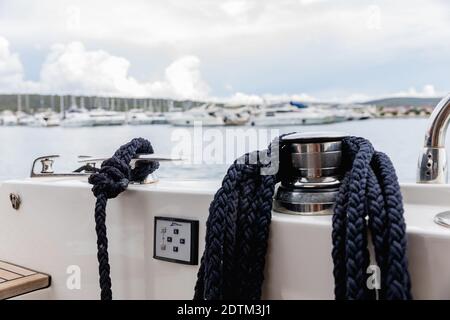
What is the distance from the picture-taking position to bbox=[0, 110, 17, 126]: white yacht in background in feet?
4.70

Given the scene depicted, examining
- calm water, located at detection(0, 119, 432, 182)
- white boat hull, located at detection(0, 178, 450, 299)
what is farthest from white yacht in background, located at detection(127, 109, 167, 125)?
white boat hull, located at detection(0, 178, 450, 299)

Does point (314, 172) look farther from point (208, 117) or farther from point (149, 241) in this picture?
point (208, 117)

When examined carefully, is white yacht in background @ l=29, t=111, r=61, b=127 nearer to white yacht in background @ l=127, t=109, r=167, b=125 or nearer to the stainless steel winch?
white yacht in background @ l=127, t=109, r=167, b=125

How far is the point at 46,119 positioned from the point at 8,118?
0.49ft

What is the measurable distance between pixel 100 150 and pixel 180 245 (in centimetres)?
60

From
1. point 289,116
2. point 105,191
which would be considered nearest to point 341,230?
point 105,191

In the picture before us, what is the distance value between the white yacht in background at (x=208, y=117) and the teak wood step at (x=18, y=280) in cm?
58

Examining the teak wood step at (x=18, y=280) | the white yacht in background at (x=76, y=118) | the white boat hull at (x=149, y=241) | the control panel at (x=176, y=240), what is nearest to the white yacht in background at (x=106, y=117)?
the white yacht in background at (x=76, y=118)

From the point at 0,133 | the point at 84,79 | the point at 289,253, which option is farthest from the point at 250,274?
the point at 0,133

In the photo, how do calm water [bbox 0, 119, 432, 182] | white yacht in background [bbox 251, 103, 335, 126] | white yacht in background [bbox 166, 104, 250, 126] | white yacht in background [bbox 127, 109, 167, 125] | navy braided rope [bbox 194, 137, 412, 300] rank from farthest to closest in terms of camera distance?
white yacht in background [bbox 127, 109, 167, 125], white yacht in background [bbox 166, 104, 250, 126], white yacht in background [bbox 251, 103, 335, 126], calm water [bbox 0, 119, 432, 182], navy braided rope [bbox 194, 137, 412, 300]

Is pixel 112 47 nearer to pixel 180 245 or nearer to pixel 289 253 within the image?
pixel 180 245

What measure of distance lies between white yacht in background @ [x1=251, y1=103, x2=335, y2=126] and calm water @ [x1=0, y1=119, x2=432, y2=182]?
23 mm

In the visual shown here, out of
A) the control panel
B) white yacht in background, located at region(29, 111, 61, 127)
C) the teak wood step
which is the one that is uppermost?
white yacht in background, located at region(29, 111, 61, 127)

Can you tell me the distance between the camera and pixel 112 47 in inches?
54.6
